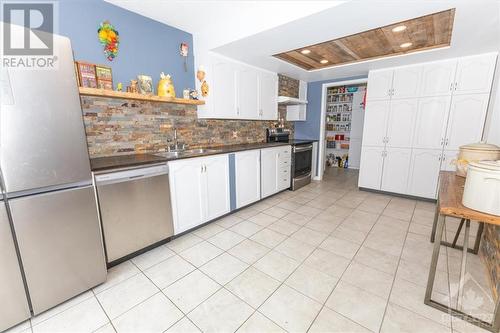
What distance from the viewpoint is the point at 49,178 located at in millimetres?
1440

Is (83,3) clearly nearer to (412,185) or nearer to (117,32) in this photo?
(117,32)

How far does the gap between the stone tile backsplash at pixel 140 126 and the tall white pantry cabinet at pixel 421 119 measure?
2841mm

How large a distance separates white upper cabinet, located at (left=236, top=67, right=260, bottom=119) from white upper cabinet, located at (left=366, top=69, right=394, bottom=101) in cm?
210

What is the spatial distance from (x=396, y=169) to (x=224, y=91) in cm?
333

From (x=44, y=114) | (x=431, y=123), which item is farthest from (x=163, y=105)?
(x=431, y=123)

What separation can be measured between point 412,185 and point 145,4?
4698mm

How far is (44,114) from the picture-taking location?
1.38 meters

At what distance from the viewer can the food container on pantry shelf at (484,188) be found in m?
1.21

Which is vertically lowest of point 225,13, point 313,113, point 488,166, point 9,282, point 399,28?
point 9,282

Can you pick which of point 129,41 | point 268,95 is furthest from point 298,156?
point 129,41

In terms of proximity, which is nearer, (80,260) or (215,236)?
(80,260)

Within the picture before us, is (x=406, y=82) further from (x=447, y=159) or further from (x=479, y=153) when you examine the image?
(x=479, y=153)

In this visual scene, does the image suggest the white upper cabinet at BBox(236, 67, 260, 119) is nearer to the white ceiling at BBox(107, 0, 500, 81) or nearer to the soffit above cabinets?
the white ceiling at BBox(107, 0, 500, 81)

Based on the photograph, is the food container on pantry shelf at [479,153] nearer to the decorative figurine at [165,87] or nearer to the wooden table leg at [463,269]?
the wooden table leg at [463,269]
